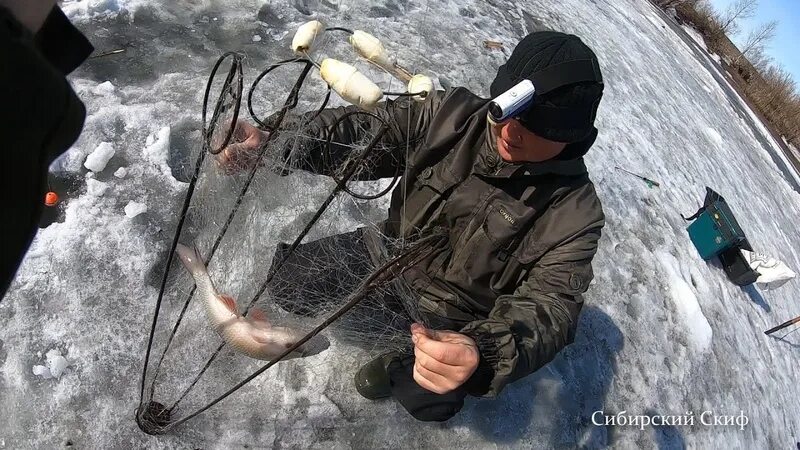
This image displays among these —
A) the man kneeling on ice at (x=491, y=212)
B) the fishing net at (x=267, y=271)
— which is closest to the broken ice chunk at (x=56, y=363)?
the fishing net at (x=267, y=271)

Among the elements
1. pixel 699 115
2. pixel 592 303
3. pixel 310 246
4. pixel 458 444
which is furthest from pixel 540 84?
pixel 699 115

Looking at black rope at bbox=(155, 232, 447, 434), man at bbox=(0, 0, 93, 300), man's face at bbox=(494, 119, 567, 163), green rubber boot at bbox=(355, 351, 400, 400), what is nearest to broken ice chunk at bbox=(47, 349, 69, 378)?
black rope at bbox=(155, 232, 447, 434)

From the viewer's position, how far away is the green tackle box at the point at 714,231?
4.74 m

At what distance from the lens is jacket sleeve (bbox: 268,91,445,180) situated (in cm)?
250

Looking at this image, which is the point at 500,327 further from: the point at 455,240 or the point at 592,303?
the point at 592,303

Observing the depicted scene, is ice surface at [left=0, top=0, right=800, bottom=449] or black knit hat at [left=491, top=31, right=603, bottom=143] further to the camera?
ice surface at [left=0, top=0, right=800, bottom=449]

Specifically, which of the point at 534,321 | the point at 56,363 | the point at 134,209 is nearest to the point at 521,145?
the point at 534,321

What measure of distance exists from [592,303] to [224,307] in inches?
110

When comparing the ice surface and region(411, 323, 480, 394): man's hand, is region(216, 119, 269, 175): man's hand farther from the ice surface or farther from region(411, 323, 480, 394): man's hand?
region(411, 323, 480, 394): man's hand

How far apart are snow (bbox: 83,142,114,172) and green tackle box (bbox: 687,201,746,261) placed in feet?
16.8

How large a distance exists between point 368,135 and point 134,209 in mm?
1597

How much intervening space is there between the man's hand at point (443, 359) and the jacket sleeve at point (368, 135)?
37.8 inches

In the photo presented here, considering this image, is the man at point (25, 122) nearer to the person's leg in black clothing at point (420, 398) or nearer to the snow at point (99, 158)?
the person's leg in black clothing at point (420, 398)

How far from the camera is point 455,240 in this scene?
262 cm
